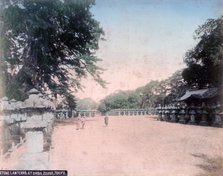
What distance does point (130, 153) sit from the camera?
3164 millimetres

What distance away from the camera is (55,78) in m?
3.75

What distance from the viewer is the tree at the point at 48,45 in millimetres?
3254

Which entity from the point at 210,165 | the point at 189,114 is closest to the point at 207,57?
the point at 210,165

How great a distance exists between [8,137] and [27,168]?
0.52 metres

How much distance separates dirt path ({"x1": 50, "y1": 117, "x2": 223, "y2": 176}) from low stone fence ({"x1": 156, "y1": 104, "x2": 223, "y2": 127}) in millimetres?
1311

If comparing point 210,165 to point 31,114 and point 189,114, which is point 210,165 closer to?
point 31,114

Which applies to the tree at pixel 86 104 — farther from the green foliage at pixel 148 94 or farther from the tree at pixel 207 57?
the tree at pixel 207 57

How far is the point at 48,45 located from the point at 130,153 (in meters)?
1.47

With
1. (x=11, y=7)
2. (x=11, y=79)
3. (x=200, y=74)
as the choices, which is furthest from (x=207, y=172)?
(x=11, y=7)

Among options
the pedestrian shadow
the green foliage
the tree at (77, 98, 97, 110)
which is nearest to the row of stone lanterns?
the tree at (77, 98, 97, 110)

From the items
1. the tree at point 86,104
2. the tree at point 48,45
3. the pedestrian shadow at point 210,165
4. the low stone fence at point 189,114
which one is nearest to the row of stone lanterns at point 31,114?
the tree at point 48,45

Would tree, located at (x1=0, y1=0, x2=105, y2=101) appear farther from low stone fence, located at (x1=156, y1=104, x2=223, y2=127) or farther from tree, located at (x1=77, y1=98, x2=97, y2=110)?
low stone fence, located at (x1=156, y1=104, x2=223, y2=127)

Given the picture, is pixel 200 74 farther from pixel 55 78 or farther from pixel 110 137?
pixel 55 78

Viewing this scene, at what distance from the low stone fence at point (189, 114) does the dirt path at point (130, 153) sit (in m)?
1.31
